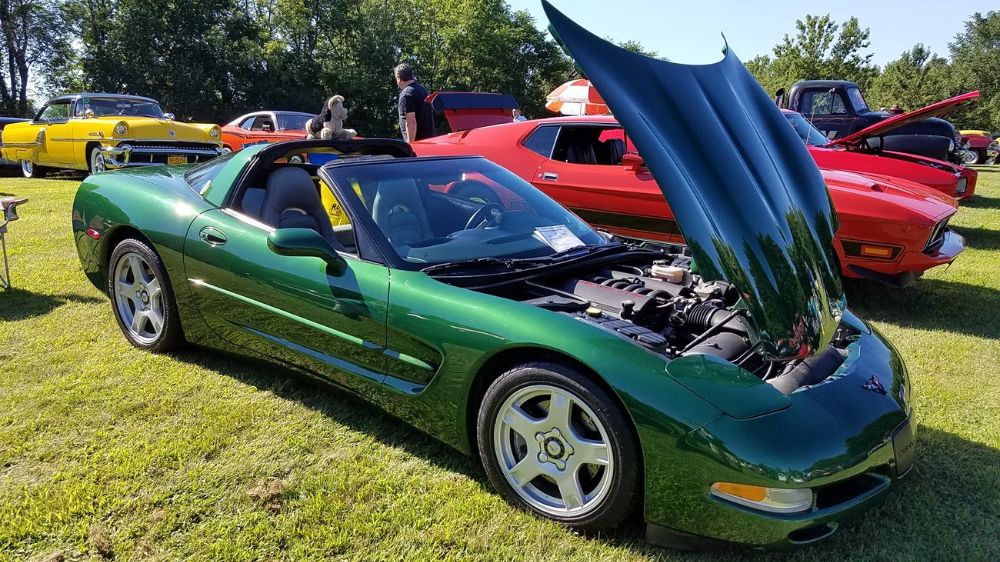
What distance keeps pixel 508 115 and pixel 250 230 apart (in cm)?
679

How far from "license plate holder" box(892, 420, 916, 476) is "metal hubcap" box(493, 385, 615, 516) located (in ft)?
2.99

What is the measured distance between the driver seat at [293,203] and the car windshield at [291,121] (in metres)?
10.2

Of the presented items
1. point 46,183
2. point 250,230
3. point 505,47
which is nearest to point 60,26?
point 505,47

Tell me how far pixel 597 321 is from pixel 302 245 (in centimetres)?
117

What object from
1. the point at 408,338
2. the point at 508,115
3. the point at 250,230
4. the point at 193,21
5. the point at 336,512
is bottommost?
the point at 336,512

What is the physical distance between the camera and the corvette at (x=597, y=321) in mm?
1890

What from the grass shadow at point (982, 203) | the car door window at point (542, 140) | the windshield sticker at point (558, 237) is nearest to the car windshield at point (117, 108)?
the car door window at point (542, 140)

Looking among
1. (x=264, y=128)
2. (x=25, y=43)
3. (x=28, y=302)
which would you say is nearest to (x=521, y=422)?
(x=28, y=302)

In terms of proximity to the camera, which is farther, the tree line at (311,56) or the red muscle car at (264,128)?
the tree line at (311,56)

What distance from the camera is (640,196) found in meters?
5.21

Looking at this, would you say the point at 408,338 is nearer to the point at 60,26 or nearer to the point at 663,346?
the point at 663,346

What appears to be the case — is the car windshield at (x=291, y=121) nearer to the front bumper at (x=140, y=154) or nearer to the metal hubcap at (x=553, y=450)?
the front bumper at (x=140, y=154)

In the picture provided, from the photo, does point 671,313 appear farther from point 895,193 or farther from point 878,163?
point 878,163

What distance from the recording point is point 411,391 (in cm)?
243
